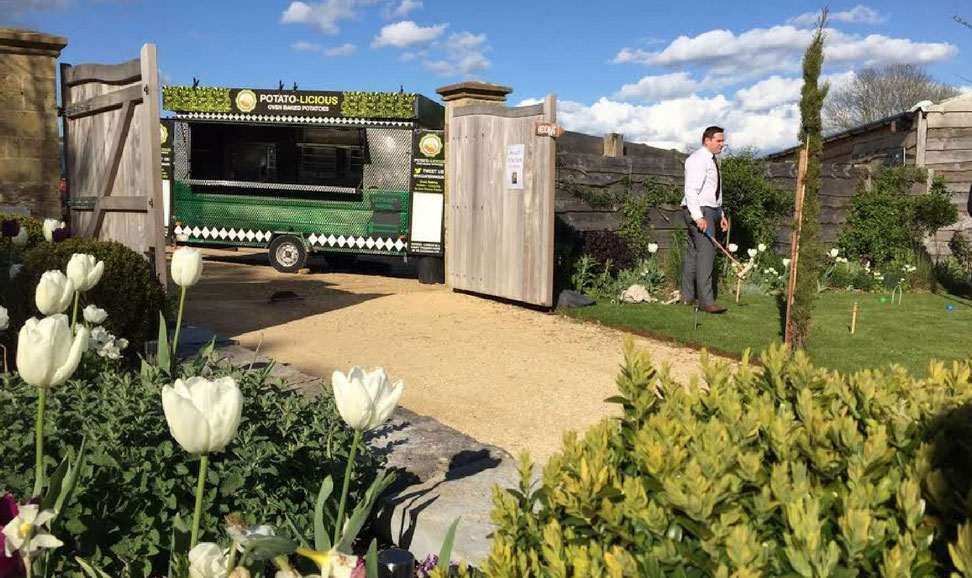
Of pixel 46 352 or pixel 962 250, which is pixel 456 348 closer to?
pixel 46 352

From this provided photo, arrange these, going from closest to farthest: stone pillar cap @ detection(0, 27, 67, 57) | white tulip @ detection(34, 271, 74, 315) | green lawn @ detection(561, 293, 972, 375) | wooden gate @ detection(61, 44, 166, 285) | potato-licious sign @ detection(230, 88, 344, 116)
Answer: white tulip @ detection(34, 271, 74, 315)
wooden gate @ detection(61, 44, 166, 285)
green lawn @ detection(561, 293, 972, 375)
stone pillar cap @ detection(0, 27, 67, 57)
potato-licious sign @ detection(230, 88, 344, 116)

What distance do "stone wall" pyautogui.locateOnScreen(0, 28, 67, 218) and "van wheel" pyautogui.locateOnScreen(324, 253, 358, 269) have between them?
21.4 ft

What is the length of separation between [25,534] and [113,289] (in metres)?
4.10

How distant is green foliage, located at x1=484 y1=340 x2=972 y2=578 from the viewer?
130 centimetres

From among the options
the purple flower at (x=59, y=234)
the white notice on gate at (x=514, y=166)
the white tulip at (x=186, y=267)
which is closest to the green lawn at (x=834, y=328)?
the white notice on gate at (x=514, y=166)

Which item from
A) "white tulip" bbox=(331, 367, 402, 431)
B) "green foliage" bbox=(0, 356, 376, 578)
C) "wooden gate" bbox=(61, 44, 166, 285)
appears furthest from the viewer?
"wooden gate" bbox=(61, 44, 166, 285)

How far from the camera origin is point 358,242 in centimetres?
1365

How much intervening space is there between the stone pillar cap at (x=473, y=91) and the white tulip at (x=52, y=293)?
942 centimetres

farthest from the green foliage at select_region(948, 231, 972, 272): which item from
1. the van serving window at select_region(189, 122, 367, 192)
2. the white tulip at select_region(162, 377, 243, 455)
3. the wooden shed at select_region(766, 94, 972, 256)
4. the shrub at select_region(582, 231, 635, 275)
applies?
the white tulip at select_region(162, 377, 243, 455)

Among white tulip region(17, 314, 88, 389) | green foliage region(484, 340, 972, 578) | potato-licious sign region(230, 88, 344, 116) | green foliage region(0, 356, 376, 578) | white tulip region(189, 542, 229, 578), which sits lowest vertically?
green foliage region(0, 356, 376, 578)

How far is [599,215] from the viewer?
A: 1136cm

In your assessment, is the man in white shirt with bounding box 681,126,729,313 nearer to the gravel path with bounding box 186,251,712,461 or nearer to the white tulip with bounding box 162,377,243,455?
the gravel path with bounding box 186,251,712,461

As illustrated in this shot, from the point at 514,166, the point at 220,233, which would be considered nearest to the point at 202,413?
the point at 514,166

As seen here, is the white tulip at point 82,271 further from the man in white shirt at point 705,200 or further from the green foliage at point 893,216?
the green foliage at point 893,216
